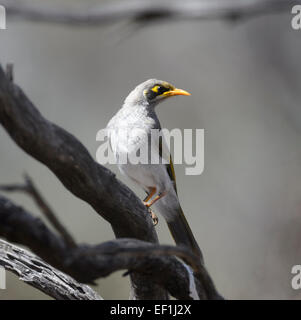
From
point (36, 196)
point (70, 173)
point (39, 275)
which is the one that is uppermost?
point (70, 173)

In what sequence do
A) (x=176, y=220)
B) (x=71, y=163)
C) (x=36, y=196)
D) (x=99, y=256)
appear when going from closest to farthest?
(x=36, y=196), (x=99, y=256), (x=71, y=163), (x=176, y=220)

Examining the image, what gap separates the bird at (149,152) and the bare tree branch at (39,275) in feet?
3.62

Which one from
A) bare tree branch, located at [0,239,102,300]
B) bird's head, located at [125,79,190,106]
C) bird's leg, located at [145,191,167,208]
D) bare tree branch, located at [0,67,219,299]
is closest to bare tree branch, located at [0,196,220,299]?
bare tree branch, located at [0,67,219,299]

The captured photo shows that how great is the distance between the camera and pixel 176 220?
545cm

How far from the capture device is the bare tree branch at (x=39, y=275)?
4.72 meters

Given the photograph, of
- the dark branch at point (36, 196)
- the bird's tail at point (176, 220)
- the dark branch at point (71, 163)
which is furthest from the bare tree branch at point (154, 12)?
the bird's tail at point (176, 220)

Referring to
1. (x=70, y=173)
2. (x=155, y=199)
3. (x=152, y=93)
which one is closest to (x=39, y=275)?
(x=155, y=199)

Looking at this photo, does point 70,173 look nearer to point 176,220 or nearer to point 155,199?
point 155,199

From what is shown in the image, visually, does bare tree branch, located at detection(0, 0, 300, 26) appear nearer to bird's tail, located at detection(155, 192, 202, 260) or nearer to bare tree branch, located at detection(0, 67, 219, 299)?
bare tree branch, located at detection(0, 67, 219, 299)

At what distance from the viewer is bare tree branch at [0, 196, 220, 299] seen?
9.21 feet

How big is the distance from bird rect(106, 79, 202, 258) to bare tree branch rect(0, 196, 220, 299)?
1018 millimetres

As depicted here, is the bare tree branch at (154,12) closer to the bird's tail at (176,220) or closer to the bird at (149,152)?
the bird at (149,152)

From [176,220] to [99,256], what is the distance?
2351 millimetres
